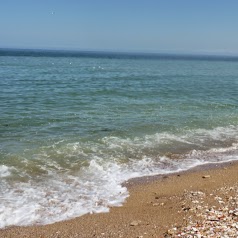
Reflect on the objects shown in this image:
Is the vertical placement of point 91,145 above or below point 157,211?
above

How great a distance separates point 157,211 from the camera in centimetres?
1030

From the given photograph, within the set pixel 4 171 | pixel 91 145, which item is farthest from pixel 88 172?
pixel 91 145

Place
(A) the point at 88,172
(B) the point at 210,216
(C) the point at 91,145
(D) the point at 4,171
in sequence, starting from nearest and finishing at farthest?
(B) the point at 210,216
(D) the point at 4,171
(A) the point at 88,172
(C) the point at 91,145

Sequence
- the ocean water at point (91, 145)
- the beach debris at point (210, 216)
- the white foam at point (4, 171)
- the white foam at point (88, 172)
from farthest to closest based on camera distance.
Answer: the white foam at point (4, 171), the ocean water at point (91, 145), the white foam at point (88, 172), the beach debris at point (210, 216)

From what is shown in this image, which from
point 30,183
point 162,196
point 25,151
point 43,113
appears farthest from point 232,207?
point 43,113

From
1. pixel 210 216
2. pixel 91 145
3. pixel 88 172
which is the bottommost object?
pixel 88 172

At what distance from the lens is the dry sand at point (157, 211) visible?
8945 millimetres

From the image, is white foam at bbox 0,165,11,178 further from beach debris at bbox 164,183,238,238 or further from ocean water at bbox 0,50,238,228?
beach debris at bbox 164,183,238,238

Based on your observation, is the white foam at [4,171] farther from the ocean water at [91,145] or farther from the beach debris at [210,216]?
the beach debris at [210,216]

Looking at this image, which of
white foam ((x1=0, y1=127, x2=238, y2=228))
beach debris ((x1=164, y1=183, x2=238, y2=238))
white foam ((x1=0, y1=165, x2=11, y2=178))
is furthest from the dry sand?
white foam ((x1=0, y1=165, x2=11, y2=178))

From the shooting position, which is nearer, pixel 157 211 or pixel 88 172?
pixel 157 211

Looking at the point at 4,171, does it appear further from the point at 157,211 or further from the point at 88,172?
the point at 157,211

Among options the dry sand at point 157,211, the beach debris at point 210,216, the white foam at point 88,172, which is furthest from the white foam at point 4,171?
the beach debris at point 210,216

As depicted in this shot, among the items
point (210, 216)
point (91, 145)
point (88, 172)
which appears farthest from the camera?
point (91, 145)
